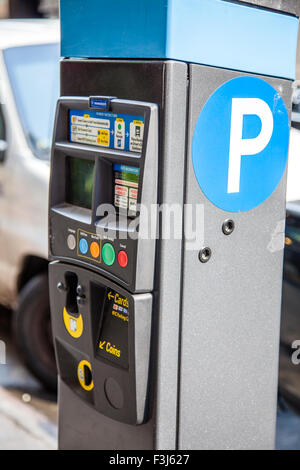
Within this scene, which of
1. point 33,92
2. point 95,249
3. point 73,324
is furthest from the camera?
point 33,92

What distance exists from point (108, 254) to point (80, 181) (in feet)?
0.93

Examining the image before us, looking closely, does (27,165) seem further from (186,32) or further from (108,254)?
(186,32)

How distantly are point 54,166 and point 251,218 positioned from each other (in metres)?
0.64

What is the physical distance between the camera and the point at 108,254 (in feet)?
6.77

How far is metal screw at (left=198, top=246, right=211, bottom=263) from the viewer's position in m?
2.06

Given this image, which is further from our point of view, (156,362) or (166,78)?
(156,362)

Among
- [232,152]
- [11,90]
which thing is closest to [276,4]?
[232,152]

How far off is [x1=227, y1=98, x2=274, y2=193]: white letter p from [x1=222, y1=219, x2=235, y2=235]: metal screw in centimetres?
9

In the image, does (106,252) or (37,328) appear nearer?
(106,252)

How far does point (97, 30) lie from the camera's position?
6.79 feet

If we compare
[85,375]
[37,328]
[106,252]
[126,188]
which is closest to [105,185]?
[126,188]

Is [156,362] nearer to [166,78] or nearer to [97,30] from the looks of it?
[166,78]

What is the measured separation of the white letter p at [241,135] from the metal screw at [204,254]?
7.3 inches

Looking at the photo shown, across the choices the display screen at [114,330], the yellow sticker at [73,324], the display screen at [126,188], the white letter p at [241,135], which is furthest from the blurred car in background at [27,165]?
the white letter p at [241,135]
